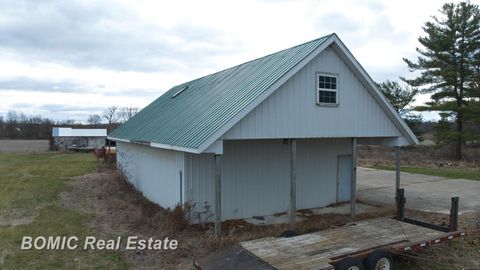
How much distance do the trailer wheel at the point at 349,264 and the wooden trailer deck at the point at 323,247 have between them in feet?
0.42

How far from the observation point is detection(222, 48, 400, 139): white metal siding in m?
10.1

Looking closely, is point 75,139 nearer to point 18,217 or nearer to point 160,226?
point 18,217

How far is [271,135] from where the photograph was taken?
10.2m

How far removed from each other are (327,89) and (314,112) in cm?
87

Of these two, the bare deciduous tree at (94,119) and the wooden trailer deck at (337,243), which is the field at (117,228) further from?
the bare deciduous tree at (94,119)

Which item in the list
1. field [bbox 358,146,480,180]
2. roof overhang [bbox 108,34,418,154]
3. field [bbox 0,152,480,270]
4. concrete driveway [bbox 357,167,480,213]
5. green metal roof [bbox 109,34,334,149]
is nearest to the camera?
field [bbox 0,152,480,270]

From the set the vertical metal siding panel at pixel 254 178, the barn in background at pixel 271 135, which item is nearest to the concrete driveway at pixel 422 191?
the barn in background at pixel 271 135

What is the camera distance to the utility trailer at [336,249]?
6.91 meters

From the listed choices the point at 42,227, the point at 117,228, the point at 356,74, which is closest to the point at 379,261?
the point at 356,74

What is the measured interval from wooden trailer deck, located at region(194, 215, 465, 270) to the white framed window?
3696 millimetres

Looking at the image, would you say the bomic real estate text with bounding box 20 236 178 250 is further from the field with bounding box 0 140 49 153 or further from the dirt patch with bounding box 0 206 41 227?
the field with bounding box 0 140 49 153

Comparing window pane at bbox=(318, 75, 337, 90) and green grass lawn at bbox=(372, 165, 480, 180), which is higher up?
window pane at bbox=(318, 75, 337, 90)

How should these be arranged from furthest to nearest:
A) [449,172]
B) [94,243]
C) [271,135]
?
[449,172]
[271,135]
[94,243]

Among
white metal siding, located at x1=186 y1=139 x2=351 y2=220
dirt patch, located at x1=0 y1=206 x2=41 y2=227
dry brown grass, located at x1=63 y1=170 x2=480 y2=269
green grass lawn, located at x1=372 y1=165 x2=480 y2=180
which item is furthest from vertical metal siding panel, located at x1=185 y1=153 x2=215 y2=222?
green grass lawn, located at x1=372 y1=165 x2=480 y2=180
